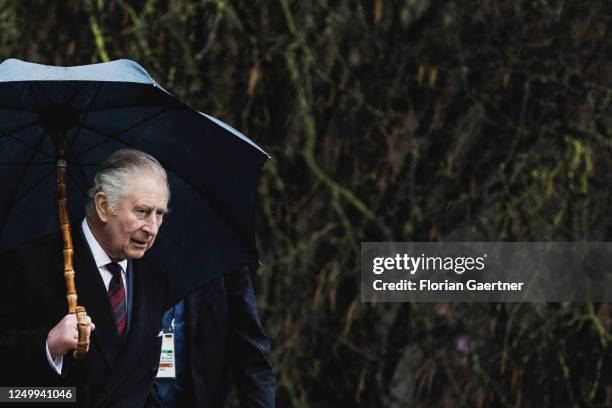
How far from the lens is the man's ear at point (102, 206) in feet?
12.8

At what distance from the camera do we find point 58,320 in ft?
12.4

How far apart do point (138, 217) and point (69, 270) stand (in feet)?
0.71

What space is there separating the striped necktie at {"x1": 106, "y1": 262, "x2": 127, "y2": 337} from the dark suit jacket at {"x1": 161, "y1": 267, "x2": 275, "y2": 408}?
0.96 meters

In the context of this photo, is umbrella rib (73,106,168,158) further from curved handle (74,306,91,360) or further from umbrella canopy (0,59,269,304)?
curved handle (74,306,91,360)

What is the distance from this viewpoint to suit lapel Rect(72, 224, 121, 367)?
151 inches

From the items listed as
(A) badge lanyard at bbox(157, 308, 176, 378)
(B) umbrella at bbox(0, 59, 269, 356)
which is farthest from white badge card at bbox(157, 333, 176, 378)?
(B) umbrella at bbox(0, 59, 269, 356)

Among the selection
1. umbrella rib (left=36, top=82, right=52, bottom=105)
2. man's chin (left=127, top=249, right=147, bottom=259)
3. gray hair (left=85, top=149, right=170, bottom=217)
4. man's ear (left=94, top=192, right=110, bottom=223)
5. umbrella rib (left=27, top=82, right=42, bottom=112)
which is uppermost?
umbrella rib (left=36, top=82, right=52, bottom=105)

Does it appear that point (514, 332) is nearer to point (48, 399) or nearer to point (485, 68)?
point (485, 68)

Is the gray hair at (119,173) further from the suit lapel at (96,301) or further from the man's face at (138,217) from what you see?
the suit lapel at (96,301)

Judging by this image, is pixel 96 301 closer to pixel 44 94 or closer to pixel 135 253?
pixel 135 253

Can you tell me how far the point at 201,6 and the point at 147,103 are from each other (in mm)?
3850

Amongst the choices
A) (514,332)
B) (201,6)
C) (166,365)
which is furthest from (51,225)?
(514,332)

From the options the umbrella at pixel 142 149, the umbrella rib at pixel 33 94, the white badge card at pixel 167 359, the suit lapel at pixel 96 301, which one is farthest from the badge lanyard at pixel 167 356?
the umbrella rib at pixel 33 94

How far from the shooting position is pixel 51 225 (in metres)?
4.15
